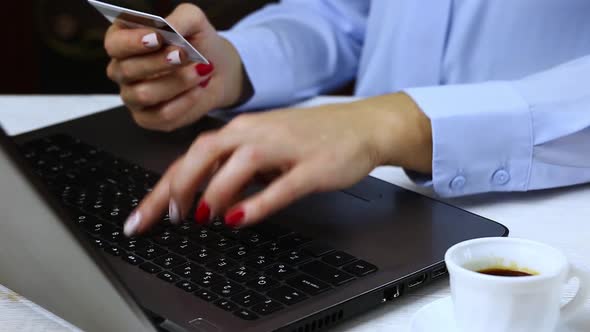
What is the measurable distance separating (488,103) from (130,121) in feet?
1.30

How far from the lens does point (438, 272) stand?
687 millimetres

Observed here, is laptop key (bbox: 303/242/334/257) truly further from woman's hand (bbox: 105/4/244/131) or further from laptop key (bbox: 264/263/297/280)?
woman's hand (bbox: 105/4/244/131)

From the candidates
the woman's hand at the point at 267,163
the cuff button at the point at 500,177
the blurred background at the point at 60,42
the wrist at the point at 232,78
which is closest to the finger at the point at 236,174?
the woman's hand at the point at 267,163

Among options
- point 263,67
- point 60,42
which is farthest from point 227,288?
point 60,42

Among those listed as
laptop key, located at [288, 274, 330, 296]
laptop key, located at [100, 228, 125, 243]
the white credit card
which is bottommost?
laptop key, located at [100, 228, 125, 243]

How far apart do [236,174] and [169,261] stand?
81mm

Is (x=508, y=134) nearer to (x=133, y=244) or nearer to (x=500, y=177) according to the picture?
(x=500, y=177)

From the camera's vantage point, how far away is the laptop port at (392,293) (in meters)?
0.65

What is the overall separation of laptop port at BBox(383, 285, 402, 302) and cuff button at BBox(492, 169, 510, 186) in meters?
0.24

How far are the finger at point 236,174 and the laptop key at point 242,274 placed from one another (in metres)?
0.06

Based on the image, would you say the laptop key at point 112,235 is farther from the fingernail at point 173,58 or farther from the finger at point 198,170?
the fingernail at point 173,58

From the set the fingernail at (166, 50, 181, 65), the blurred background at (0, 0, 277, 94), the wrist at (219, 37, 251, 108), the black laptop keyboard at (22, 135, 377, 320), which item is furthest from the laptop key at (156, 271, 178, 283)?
the blurred background at (0, 0, 277, 94)

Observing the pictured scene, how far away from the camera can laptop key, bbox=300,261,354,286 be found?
650 millimetres

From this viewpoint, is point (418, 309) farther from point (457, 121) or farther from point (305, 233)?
point (457, 121)
